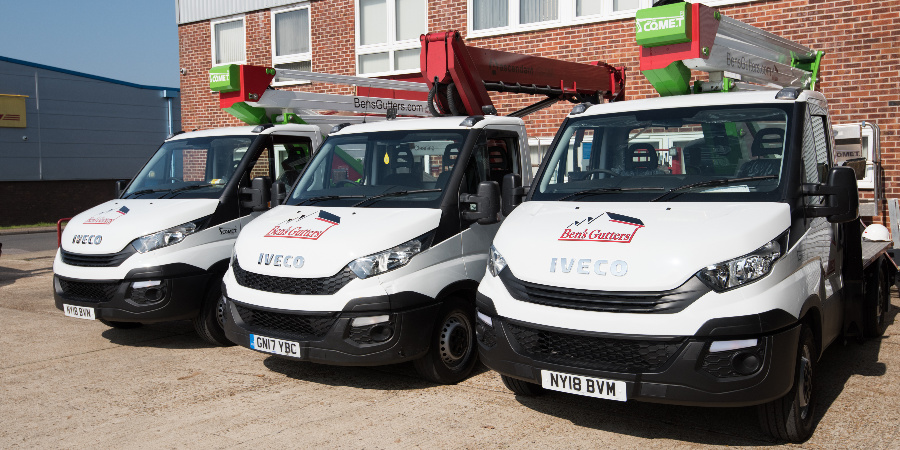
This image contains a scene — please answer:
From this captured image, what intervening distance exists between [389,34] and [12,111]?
18.3 m

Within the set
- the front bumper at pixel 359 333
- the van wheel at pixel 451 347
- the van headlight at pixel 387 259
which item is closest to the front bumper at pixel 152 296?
the front bumper at pixel 359 333

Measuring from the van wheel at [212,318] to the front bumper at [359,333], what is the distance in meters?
1.67

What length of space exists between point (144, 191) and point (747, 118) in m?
5.78

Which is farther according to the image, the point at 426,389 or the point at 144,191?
the point at 144,191

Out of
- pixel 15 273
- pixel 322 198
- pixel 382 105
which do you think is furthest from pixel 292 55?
pixel 322 198

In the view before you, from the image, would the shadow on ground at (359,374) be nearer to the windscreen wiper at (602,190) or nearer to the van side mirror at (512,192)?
the van side mirror at (512,192)

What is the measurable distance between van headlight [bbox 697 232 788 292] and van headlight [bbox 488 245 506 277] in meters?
1.22

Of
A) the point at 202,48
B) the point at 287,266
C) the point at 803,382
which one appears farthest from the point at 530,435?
the point at 202,48

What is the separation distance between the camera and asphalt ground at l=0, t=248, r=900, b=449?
4906 mm

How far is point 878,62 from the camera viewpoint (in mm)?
10703

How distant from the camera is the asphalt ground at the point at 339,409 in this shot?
4.91m

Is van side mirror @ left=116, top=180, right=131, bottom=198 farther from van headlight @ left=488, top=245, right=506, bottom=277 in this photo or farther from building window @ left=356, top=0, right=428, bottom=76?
building window @ left=356, top=0, right=428, bottom=76

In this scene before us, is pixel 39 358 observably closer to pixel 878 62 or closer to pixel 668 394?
pixel 668 394

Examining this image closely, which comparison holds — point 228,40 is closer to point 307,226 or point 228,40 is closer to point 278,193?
point 278,193
